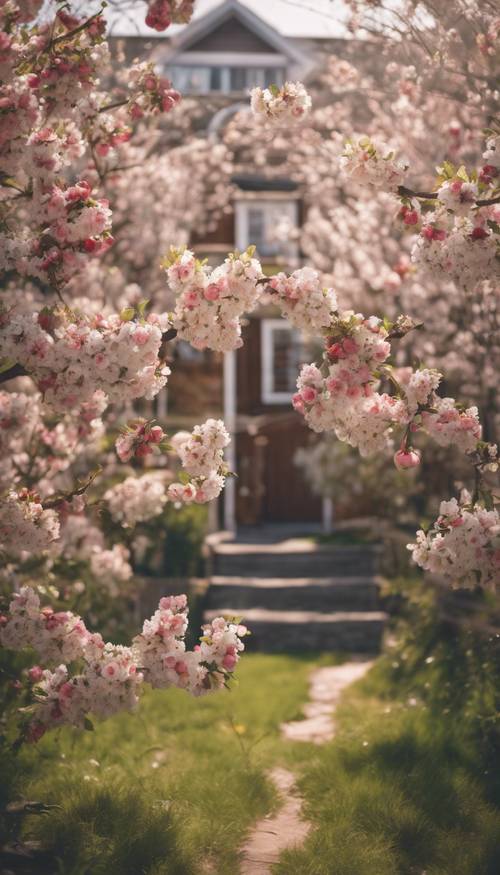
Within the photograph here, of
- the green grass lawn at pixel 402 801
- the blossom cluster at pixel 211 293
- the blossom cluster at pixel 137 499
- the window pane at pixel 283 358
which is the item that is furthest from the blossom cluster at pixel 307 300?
the window pane at pixel 283 358

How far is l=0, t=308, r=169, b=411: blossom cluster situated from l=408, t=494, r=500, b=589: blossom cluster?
1.57 m

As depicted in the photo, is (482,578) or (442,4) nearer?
(482,578)

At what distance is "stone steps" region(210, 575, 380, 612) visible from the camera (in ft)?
43.9

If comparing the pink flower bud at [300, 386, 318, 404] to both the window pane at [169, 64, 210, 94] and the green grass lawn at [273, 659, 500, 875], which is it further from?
the window pane at [169, 64, 210, 94]

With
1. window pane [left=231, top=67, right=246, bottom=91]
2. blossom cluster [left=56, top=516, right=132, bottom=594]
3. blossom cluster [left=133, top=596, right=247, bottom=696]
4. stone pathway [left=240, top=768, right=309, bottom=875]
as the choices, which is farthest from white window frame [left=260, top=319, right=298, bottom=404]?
blossom cluster [left=133, top=596, right=247, bottom=696]

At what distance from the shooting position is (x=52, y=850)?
477cm

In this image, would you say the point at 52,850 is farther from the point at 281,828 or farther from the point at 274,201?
the point at 274,201

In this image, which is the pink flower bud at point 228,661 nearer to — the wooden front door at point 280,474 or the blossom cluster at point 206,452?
the blossom cluster at point 206,452

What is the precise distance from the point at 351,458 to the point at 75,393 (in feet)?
39.0

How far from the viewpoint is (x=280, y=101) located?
508cm

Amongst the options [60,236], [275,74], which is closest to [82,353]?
[60,236]

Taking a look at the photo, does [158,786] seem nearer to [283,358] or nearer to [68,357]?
[68,357]

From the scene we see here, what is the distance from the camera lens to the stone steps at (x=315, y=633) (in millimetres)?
12258

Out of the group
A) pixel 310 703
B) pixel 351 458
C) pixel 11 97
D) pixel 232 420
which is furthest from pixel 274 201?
pixel 11 97
